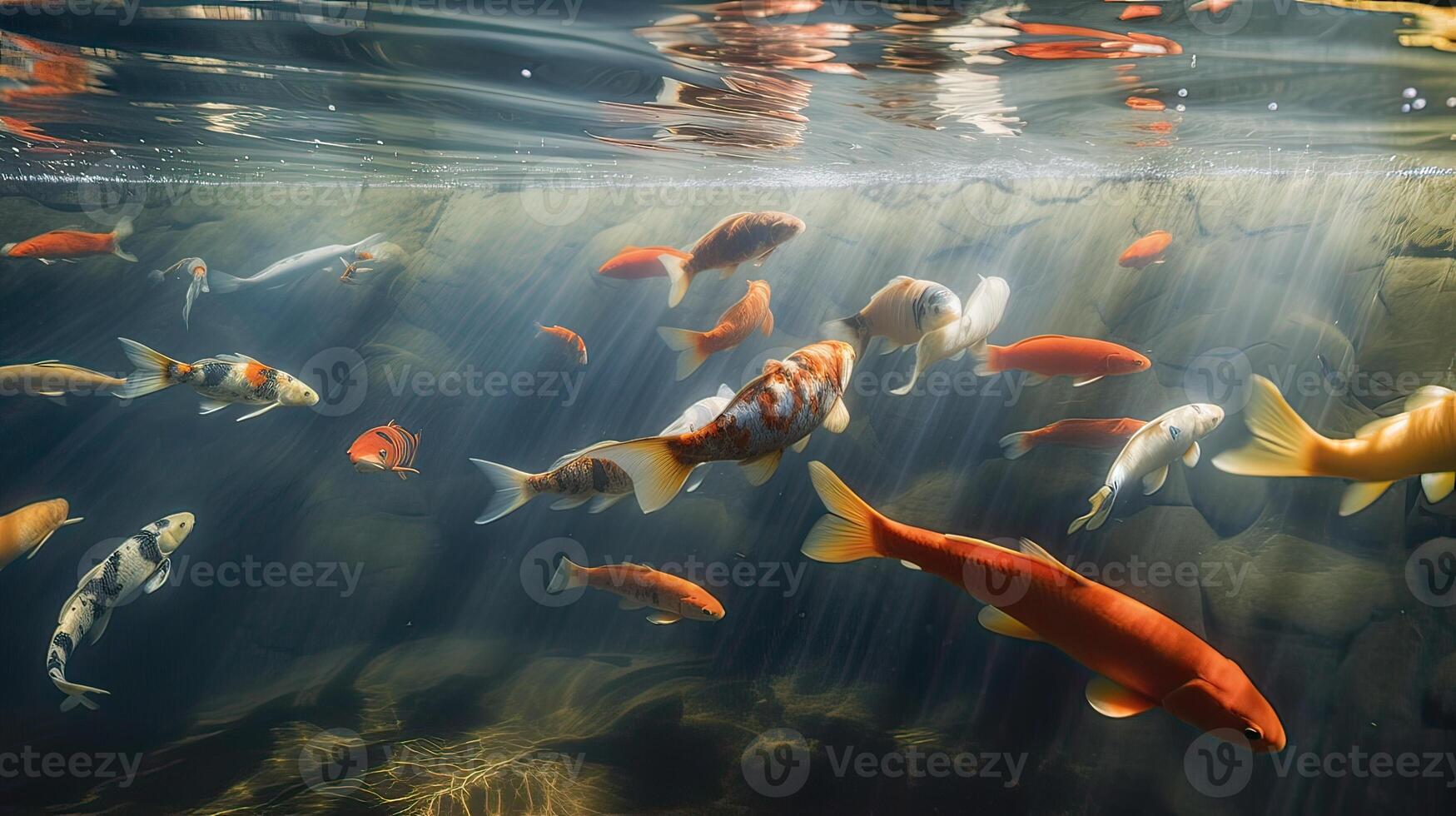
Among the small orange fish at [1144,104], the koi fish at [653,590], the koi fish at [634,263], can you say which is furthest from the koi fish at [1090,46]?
the koi fish at [653,590]

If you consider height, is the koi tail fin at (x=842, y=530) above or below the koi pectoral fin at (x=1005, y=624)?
above

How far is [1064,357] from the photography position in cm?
554

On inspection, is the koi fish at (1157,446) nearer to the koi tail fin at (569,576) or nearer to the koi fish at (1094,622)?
the koi fish at (1094,622)

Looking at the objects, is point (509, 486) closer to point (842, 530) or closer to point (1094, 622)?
point (842, 530)

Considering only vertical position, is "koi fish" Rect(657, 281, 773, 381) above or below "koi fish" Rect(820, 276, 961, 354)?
below

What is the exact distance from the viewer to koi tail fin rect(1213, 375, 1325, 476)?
357cm

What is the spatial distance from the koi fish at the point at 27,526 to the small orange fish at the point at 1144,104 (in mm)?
11603

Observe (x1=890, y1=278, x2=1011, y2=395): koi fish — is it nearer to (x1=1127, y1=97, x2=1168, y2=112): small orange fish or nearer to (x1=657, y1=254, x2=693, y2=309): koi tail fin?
(x1=657, y1=254, x2=693, y2=309): koi tail fin

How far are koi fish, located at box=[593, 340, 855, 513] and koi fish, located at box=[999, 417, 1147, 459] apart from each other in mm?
2850

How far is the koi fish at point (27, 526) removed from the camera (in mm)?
6254

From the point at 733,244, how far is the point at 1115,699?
163 inches

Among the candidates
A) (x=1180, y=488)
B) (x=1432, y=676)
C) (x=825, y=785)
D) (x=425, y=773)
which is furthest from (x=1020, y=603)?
(x=425, y=773)

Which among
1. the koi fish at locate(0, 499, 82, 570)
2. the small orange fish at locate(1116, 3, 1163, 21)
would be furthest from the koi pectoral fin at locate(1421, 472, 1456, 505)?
the koi fish at locate(0, 499, 82, 570)

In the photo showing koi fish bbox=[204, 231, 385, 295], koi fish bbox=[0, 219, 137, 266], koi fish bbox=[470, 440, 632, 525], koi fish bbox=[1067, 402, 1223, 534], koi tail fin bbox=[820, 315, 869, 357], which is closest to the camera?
koi tail fin bbox=[820, 315, 869, 357]
